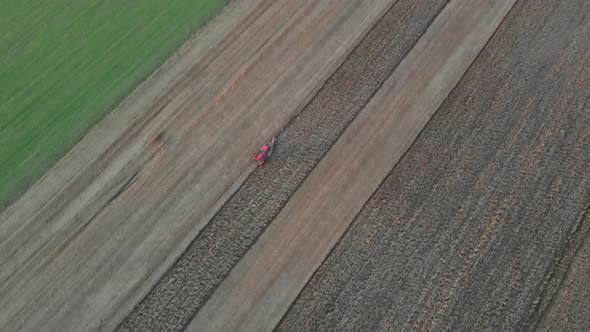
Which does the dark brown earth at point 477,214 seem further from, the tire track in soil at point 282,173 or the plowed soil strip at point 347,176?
the tire track in soil at point 282,173

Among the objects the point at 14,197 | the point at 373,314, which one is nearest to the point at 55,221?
the point at 14,197

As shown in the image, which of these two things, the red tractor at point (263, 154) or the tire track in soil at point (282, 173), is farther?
the red tractor at point (263, 154)

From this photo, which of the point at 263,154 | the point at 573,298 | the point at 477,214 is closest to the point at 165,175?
the point at 263,154

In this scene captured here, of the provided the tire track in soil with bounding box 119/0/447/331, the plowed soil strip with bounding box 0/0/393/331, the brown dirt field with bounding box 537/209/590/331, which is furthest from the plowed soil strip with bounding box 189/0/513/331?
the brown dirt field with bounding box 537/209/590/331

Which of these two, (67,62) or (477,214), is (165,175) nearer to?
(67,62)

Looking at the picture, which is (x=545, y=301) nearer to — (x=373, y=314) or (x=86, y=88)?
(x=373, y=314)

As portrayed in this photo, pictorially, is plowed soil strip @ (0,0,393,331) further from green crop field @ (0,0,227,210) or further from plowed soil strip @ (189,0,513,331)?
plowed soil strip @ (189,0,513,331)

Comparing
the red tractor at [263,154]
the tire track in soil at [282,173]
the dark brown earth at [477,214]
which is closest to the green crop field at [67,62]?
the red tractor at [263,154]
